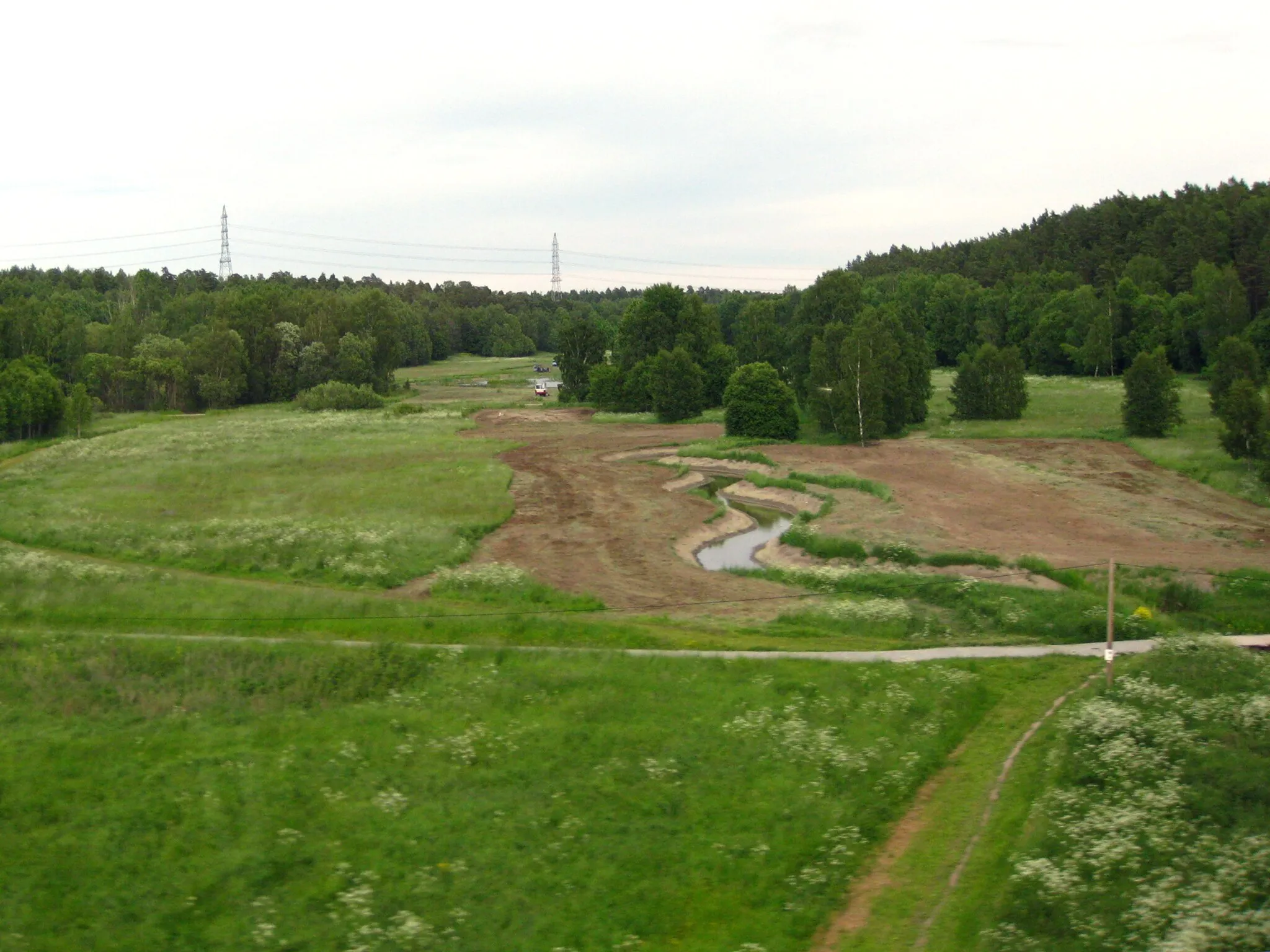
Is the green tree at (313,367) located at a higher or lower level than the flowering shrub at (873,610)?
higher

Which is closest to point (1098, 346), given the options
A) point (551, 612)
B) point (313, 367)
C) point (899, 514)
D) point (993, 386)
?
point (993, 386)

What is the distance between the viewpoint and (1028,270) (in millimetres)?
156000

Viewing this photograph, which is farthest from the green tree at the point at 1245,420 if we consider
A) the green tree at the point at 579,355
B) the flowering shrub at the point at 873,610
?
the green tree at the point at 579,355

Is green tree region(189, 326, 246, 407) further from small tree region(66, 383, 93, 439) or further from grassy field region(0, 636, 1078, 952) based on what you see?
grassy field region(0, 636, 1078, 952)

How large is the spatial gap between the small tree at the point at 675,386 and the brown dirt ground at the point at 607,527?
7628 millimetres

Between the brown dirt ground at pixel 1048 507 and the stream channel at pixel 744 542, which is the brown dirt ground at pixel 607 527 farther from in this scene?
the brown dirt ground at pixel 1048 507

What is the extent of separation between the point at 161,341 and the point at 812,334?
229 feet

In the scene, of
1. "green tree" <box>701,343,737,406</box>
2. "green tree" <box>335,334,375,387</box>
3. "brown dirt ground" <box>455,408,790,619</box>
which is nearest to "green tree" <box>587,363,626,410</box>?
"green tree" <box>701,343,737,406</box>

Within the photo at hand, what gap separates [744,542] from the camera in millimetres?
49188

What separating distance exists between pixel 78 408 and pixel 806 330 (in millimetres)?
56404

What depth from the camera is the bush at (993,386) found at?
8262 centimetres

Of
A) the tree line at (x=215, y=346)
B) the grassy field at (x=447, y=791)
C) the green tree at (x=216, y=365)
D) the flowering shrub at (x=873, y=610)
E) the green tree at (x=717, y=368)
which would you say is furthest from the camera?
the green tree at (x=216, y=365)

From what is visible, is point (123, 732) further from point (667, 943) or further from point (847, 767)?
point (847, 767)

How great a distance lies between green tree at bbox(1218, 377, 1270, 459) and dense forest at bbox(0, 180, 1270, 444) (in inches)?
892
